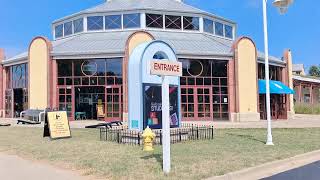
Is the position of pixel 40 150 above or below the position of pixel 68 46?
below

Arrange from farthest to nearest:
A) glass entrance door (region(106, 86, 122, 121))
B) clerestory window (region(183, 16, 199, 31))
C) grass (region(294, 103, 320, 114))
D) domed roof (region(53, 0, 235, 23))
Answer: grass (region(294, 103, 320, 114))
clerestory window (region(183, 16, 199, 31))
domed roof (region(53, 0, 235, 23))
glass entrance door (region(106, 86, 122, 121))

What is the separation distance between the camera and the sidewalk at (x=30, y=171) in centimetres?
949

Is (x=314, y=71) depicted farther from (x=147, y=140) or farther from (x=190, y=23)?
(x=147, y=140)

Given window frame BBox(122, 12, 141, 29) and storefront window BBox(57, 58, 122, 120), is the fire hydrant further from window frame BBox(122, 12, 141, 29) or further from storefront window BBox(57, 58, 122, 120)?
window frame BBox(122, 12, 141, 29)

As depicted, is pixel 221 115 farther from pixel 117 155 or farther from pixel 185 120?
pixel 117 155

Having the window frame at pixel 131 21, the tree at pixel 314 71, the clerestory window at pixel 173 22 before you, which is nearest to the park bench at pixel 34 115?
the window frame at pixel 131 21

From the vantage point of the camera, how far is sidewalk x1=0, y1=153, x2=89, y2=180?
9492mm

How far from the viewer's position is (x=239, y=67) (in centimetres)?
3170

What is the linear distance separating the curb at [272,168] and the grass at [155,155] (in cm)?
25

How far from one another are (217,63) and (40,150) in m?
20.4

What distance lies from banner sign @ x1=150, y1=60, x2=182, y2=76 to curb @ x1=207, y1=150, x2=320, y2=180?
2.60m

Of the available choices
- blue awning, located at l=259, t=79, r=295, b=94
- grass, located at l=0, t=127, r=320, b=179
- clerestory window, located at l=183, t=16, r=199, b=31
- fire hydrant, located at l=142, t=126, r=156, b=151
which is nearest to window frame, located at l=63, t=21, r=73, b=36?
clerestory window, located at l=183, t=16, r=199, b=31

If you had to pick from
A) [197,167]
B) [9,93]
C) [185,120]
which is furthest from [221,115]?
[197,167]

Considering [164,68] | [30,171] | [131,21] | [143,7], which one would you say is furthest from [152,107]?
[143,7]
